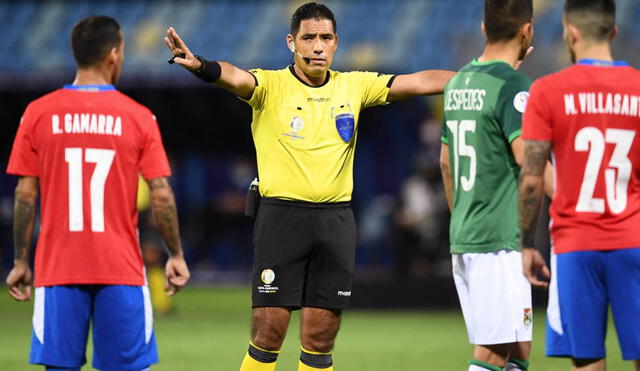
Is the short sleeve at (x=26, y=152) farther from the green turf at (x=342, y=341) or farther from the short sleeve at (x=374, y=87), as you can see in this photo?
the green turf at (x=342, y=341)

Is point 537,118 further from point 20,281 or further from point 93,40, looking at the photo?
point 20,281

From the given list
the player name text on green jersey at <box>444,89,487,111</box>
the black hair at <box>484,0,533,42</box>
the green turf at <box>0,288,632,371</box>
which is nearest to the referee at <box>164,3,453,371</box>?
the player name text on green jersey at <box>444,89,487,111</box>

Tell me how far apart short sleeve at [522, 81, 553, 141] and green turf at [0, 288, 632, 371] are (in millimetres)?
4422

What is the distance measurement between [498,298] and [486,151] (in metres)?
0.69

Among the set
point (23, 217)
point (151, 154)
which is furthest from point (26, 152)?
point (151, 154)

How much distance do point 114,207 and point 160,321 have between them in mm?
8544

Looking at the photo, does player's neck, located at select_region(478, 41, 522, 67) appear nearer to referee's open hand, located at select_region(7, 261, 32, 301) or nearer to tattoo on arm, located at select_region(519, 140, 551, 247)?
tattoo on arm, located at select_region(519, 140, 551, 247)

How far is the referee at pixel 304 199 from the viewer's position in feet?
20.9

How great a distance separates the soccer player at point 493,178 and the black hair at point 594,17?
444 mm

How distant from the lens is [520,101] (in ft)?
17.5

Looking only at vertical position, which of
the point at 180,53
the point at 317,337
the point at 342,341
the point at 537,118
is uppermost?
the point at 180,53

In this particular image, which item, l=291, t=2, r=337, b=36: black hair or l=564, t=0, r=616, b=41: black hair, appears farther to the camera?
l=291, t=2, r=337, b=36: black hair

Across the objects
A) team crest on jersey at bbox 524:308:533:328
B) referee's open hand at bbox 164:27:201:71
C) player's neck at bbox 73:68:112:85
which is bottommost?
team crest on jersey at bbox 524:308:533:328

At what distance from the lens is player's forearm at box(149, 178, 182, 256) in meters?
5.29
